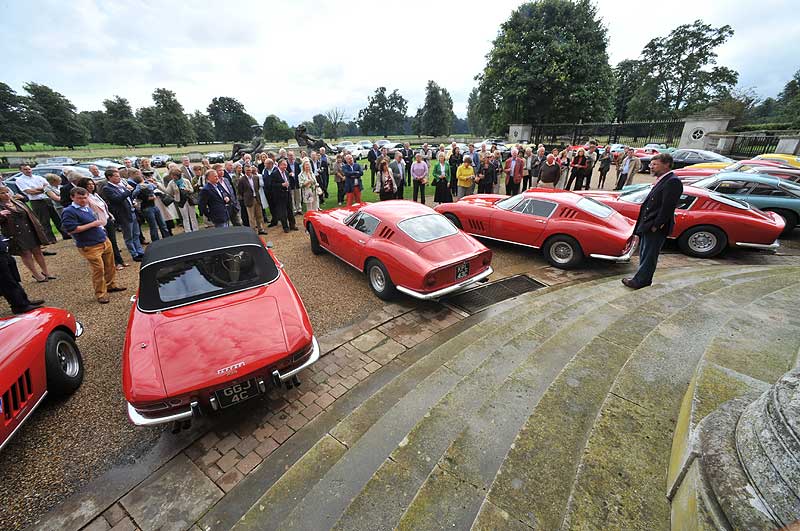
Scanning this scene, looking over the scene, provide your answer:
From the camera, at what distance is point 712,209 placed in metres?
7.24

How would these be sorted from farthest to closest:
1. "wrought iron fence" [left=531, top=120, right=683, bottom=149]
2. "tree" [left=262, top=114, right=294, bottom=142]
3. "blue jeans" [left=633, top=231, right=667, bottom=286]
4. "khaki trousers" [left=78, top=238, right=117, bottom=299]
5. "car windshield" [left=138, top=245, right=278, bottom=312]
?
"tree" [left=262, top=114, right=294, bottom=142]
"wrought iron fence" [left=531, top=120, right=683, bottom=149]
"khaki trousers" [left=78, top=238, right=117, bottom=299]
"blue jeans" [left=633, top=231, right=667, bottom=286]
"car windshield" [left=138, top=245, right=278, bottom=312]

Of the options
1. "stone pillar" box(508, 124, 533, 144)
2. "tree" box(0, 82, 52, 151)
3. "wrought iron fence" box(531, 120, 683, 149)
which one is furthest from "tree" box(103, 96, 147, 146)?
"wrought iron fence" box(531, 120, 683, 149)

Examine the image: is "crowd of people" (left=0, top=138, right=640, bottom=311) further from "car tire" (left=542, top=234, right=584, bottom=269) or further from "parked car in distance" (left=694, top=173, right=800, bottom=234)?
"car tire" (left=542, top=234, right=584, bottom=269)

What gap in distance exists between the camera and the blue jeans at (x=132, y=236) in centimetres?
710

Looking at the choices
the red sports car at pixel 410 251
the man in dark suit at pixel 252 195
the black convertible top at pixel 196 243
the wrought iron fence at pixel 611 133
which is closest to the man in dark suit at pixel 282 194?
the man in dark suit at pixel 252 195

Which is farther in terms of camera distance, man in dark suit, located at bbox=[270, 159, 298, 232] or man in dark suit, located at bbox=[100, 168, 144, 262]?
man in dark suit, located at bbox=[270, 159, 298, 232]

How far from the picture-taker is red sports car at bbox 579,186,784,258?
22.7 ft

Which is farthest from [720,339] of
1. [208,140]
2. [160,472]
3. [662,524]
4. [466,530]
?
[208,140]

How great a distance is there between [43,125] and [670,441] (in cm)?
8334

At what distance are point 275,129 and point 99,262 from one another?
8155 cm

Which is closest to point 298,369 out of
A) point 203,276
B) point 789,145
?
point 203,276

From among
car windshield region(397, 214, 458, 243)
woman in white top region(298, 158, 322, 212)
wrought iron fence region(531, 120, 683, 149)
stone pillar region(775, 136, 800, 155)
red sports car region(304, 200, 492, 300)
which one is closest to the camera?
red sports car region(304, 200, 492, 300)

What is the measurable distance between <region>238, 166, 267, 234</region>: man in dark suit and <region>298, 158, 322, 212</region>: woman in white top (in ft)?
4.29

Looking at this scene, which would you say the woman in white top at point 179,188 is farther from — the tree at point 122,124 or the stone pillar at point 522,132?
the tree at point 122,124
